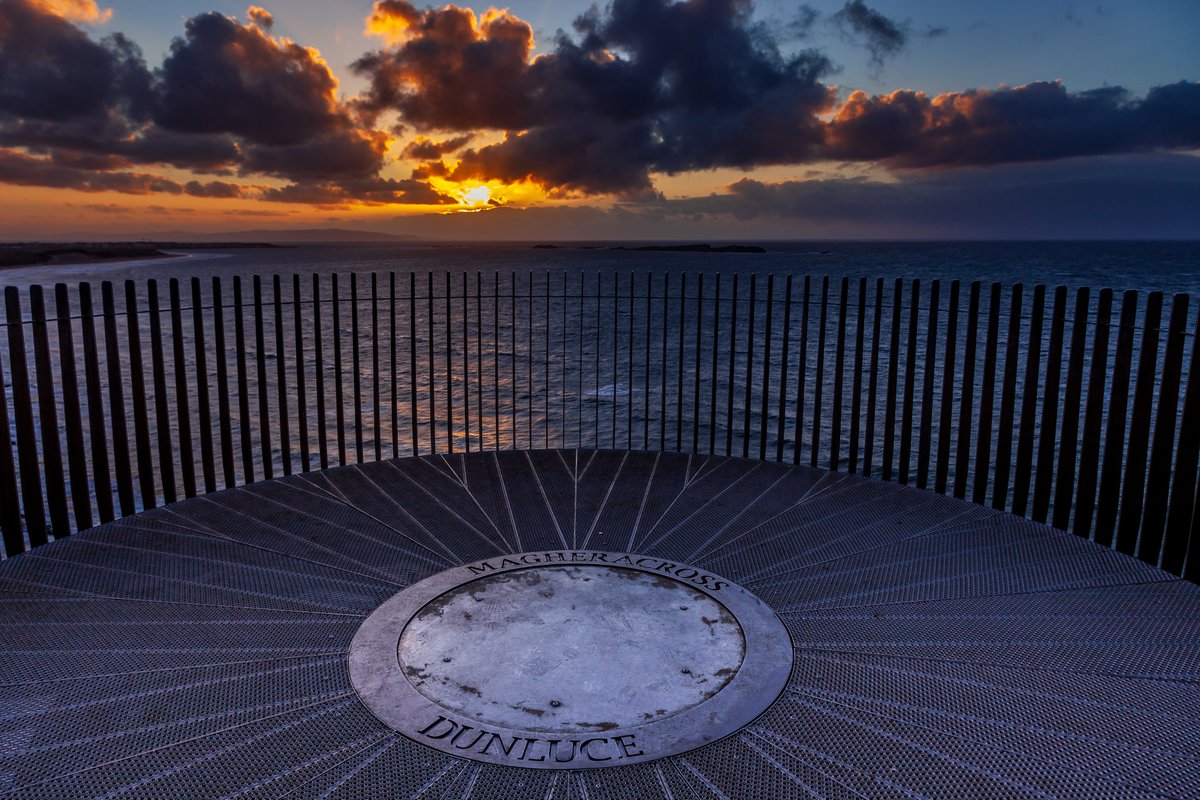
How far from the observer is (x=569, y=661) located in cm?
450

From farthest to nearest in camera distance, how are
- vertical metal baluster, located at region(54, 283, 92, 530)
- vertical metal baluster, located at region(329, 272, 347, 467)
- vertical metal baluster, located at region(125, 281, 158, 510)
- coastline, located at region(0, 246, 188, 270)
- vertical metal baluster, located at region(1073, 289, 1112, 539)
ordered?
coastline, located at region(0, 246, 188, 270) → vertical metal baluster, located at region(329, 272, 347, 467) → vertical metal baluster, located at region(125, 281, 158, 510) → vertical metal baluster, located at region(1073, 289, 1112, 539) → vertical metal baluster, located at region(54, 283, 92, 530)

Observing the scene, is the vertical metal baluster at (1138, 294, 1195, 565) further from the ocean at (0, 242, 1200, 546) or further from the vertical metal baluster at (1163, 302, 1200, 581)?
the ocean at (0, 242, 1200, 546)

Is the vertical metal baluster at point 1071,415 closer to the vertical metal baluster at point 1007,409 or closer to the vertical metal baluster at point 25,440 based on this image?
the vertical metal baluster at point 1007,409

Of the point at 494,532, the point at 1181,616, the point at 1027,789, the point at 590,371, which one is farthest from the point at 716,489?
the point at 590,371

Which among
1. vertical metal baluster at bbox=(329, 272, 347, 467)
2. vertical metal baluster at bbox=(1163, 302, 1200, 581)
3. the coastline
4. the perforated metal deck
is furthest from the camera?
the coastline

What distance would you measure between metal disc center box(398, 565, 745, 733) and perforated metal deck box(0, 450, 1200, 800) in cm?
36

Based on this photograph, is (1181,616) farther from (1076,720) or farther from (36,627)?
(36,627)

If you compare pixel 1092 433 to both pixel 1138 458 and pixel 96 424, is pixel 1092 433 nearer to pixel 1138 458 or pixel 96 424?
pixel 1138 458

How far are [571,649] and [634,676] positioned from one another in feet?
1.43

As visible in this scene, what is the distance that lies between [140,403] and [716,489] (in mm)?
5209

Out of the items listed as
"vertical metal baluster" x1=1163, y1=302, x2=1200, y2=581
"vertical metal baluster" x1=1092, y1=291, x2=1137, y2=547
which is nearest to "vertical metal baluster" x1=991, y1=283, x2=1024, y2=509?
"vertical metal baluster" x1=1092, y1=291, x2=1137, y2=547

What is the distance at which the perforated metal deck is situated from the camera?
3.61 m

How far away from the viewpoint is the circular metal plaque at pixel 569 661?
3.88 metres

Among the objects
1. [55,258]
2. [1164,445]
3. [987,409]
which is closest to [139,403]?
[987,409]
